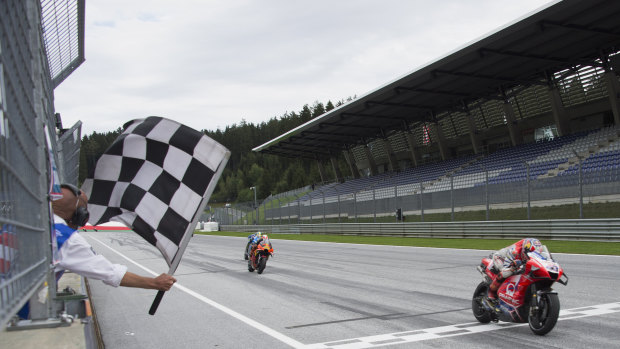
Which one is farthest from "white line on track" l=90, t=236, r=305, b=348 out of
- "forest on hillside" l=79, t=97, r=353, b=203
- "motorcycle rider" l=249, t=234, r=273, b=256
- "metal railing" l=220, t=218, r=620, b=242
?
"forest on hillside" l=79, t=97, r=353, b=203

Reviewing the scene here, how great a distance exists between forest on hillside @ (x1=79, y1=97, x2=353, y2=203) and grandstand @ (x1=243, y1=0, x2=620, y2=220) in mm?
54244

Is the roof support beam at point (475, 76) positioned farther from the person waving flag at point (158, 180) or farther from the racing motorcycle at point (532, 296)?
the person waving flag at point (158, 180)

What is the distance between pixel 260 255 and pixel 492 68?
75.2 ft

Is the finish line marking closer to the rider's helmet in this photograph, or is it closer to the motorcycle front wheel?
the motorcycle front wheel

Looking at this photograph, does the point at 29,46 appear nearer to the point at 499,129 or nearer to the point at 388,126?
the point at 499,129

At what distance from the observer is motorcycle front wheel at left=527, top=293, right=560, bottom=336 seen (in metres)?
5.53

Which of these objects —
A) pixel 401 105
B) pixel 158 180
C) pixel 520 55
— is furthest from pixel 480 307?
pixel 401 105

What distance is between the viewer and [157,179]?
11.9 ft

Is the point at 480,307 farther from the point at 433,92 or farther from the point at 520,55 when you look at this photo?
the point at 433,92

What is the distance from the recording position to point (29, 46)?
2.56 metres

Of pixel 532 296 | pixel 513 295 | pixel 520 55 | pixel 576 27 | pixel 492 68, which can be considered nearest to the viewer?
pixel 532 296

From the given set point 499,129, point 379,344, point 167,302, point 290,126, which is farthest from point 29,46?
point 290,126

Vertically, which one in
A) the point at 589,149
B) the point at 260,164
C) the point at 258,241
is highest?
the point at 260,164

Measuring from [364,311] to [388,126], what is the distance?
41415 millimetres
